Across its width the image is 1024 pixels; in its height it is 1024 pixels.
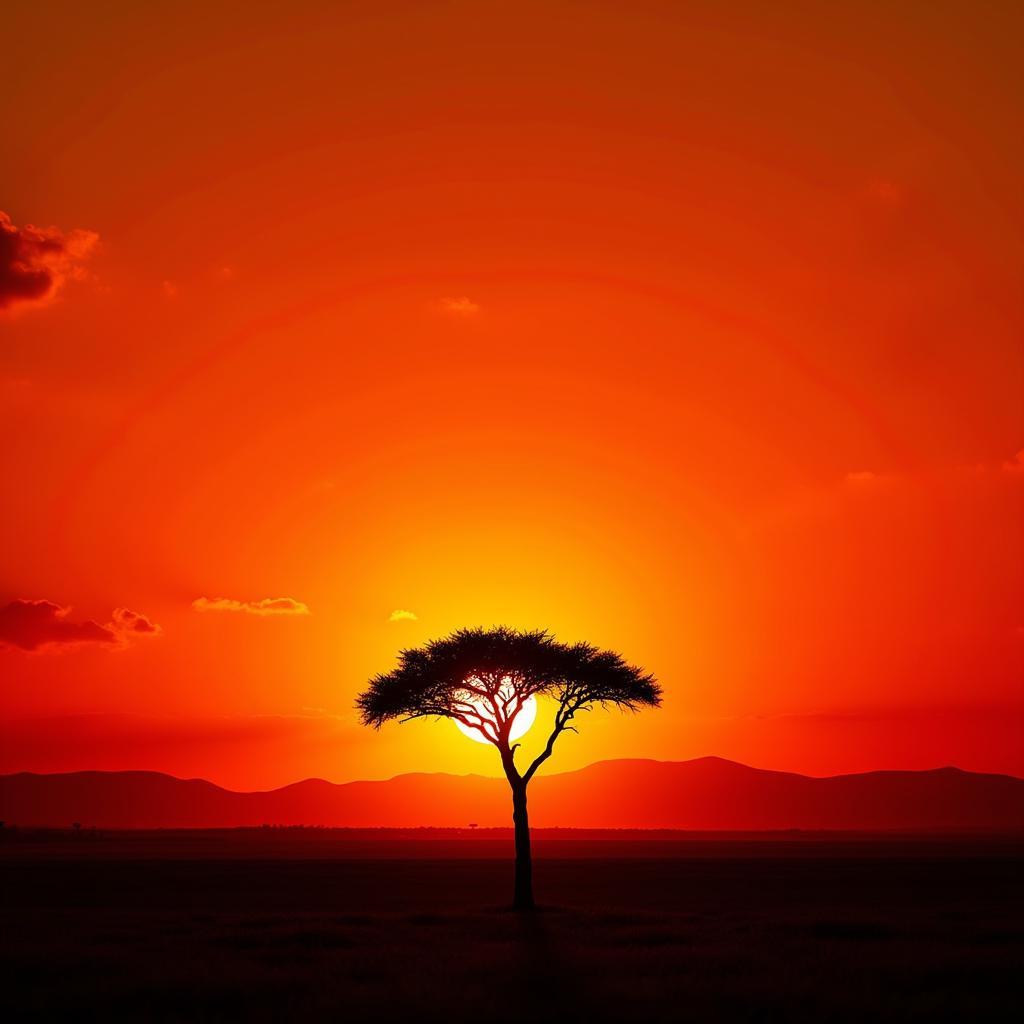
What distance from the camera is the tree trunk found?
4703 centimetres

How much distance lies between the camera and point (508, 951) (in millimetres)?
32625

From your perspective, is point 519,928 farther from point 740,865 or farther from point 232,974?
point 740,865

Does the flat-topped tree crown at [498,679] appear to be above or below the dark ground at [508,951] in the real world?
above

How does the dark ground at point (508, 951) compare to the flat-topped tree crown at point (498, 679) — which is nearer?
the dark ground at point (508, 951)

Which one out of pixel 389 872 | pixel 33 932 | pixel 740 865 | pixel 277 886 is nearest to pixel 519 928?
pixel 33 932

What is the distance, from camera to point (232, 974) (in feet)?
93.5

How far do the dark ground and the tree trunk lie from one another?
1.67 meters

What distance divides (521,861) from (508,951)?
15603 mm

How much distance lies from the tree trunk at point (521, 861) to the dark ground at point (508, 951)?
5.47 ft

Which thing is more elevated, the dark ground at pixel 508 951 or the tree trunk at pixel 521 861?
the tree trunk at pixel 521 861

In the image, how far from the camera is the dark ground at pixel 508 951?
24.3 meters

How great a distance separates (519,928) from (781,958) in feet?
35.0

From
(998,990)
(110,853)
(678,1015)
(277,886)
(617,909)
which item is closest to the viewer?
(678,1015)

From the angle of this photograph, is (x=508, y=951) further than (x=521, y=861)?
No
